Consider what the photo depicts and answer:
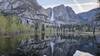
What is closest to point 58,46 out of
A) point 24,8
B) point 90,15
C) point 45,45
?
point 45,45

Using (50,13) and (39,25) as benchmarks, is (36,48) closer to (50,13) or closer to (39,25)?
(39,25)

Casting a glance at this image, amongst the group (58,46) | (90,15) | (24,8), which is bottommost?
(58,46)

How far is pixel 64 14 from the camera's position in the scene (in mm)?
2529

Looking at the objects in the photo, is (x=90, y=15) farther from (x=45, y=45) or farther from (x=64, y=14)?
(x=45, y=45)

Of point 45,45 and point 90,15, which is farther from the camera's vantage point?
point 45,45

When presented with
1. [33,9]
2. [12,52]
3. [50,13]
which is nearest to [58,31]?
[50,13]

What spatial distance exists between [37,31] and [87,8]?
0.68 metres

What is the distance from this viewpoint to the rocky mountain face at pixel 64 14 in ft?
8.23

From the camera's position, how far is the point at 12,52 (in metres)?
2.62

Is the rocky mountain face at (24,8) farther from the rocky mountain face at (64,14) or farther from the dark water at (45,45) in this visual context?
the dark water at (45,45)

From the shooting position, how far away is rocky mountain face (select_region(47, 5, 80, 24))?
98.8 inches

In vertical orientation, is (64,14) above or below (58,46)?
above

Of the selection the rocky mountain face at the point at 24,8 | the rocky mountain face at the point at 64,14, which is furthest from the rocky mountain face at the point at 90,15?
the rocky mountain face at the point at 24,8

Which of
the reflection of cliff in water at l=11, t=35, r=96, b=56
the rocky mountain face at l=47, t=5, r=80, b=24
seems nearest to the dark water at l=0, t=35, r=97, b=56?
the reflection of cliff in water at l=11, t=35, r=96, b=56
